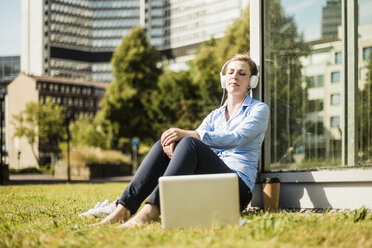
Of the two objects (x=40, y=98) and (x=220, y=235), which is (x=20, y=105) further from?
(x=220, y=235)

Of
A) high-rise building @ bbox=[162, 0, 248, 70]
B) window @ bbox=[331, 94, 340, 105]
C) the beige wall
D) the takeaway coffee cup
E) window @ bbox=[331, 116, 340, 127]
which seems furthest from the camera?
high-rise building @ bbox=[162, 0, 248, 70]

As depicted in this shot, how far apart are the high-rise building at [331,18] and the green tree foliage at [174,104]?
25.3 meters

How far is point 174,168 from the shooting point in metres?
3.61

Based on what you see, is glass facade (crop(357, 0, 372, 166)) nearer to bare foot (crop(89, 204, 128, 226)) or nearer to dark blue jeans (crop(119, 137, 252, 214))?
dark blue jeans (crop(119, 137, 252, 214))

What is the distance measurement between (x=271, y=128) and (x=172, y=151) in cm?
251

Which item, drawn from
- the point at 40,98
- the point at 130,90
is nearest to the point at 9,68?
the point at 40,98

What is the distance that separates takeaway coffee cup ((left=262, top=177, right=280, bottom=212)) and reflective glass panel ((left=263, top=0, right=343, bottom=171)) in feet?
2.43

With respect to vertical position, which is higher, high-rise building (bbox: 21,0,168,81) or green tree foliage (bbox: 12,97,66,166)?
high-rise building (bbox: 21,0,168,81)

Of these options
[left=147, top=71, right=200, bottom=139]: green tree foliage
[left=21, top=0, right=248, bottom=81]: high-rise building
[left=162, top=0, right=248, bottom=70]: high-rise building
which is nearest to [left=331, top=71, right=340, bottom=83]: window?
[left=147, top=71, right=200, bottom=139]: green tree foliage

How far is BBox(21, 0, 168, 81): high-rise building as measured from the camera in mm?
98438

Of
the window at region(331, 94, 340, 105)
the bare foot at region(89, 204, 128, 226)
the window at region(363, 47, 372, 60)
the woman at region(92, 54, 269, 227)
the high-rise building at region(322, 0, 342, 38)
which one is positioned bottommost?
the bare foot at region(89, 204, 128, 226)

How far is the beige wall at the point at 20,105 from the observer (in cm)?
7819

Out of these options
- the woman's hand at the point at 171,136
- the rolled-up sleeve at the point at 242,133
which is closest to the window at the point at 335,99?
the rolled-up sleeve at the point at 242,133

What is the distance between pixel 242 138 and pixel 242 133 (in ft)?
0.14
